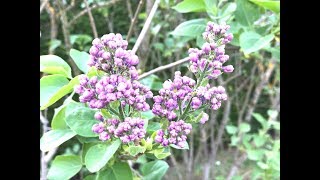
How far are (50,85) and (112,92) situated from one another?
246mm

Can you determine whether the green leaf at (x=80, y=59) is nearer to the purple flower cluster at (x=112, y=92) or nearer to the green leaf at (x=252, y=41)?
the purple flower cluster at (x=112, y=92)

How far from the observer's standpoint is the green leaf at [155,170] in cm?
87

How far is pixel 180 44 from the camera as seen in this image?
6.61 feet

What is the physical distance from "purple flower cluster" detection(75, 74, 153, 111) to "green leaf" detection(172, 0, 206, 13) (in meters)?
0.43

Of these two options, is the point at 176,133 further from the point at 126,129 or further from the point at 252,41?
the point at 252,41

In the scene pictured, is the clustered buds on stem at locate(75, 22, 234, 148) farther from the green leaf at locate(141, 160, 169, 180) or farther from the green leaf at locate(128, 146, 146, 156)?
the green leaf at locate(141, 160, 169, 180)

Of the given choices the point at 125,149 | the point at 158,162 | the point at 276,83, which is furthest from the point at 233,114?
the point at 125,149

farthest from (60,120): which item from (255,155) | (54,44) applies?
(255,155)

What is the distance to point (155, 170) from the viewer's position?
34.7 inches

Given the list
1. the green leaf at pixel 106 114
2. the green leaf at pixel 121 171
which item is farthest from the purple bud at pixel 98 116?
the green leaf at pixel 121 171

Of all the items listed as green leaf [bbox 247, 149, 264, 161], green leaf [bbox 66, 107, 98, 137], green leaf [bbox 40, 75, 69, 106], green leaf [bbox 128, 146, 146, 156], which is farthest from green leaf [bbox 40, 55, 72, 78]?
green leaf [bbox 247, 149, 264, 161]

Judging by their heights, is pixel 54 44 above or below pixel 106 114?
above
